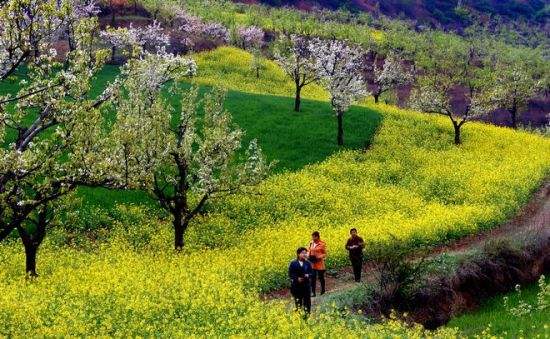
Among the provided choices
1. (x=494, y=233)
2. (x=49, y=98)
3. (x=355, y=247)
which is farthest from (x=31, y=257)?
(x=494, y=233)

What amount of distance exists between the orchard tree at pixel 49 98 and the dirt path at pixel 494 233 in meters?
9.27

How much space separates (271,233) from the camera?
37.0m

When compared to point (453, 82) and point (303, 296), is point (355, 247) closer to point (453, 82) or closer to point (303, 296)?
point (303, 296)

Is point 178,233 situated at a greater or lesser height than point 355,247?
lesser

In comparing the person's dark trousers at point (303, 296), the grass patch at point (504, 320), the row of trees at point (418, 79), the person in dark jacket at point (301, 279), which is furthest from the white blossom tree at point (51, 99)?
the row of trees at point (418, 79)

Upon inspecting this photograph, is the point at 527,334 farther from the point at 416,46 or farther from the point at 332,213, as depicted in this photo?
the point at 416,46

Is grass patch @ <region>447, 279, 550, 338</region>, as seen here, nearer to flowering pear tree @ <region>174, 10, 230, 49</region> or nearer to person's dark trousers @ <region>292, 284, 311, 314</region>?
person's dark trousers @ <region>292, 284, 311, 314</region>

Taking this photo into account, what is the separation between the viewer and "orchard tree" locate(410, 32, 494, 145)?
57.5 meters

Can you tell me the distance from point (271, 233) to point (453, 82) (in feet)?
116

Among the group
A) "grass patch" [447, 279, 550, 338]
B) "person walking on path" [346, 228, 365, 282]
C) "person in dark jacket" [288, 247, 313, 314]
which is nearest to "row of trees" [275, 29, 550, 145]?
"person walking on path" [346, 228, 365, 282]

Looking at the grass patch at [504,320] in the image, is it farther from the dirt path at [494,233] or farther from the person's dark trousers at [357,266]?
the dirt path at [494,233]

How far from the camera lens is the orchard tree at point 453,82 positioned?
57.5m

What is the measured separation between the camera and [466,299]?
92.6 ft

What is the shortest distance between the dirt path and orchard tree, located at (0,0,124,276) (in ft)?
30.4
